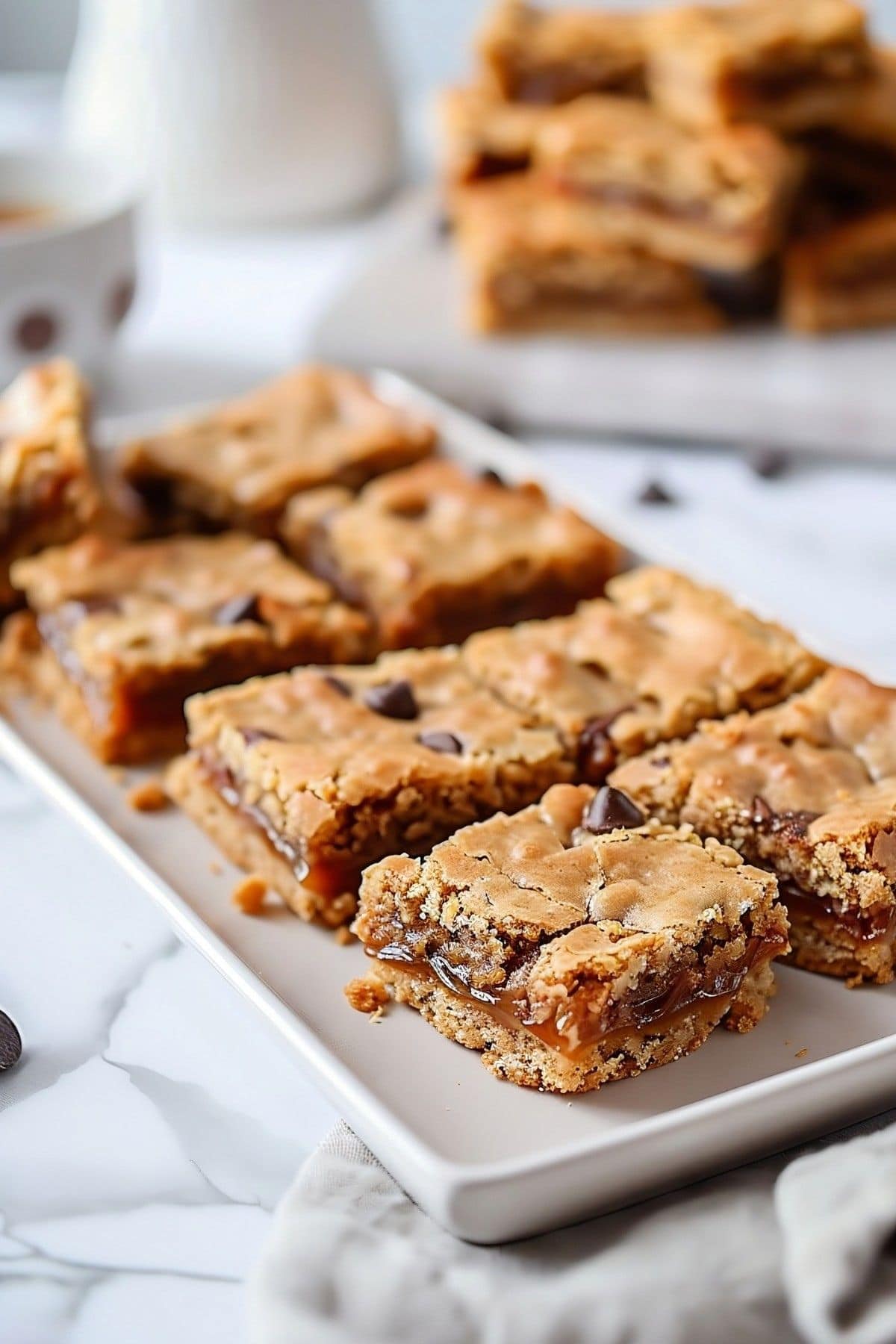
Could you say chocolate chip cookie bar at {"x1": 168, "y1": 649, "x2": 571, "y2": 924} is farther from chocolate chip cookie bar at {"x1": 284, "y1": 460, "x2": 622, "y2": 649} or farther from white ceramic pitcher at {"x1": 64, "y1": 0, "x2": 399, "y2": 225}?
white ceramic pitcher at {"x1": 64, "y1": 0, "x2": 399, "y2": 225}

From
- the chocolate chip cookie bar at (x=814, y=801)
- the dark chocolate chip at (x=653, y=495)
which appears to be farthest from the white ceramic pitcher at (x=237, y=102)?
the chocolate chip cookie bar at (x=814, y=801)

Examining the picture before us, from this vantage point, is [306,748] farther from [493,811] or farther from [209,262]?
[209,262]

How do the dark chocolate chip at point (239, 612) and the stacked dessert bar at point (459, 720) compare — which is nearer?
the stacked dessert bar at point (459, 720)

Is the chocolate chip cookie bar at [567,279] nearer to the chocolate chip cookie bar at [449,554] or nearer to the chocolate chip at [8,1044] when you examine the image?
the chocolate chip cookie bar at [449,554]

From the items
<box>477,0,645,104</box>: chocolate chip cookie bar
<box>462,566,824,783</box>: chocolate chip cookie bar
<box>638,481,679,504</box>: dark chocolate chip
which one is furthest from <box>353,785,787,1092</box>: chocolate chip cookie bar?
<box>477,0,645,104</box>: chocolate chip cookie bar

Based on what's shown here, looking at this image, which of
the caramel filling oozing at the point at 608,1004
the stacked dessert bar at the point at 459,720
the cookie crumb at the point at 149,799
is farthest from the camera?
the cookie crumb at the point at 149,799

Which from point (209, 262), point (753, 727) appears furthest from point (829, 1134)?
point (209, 262)
